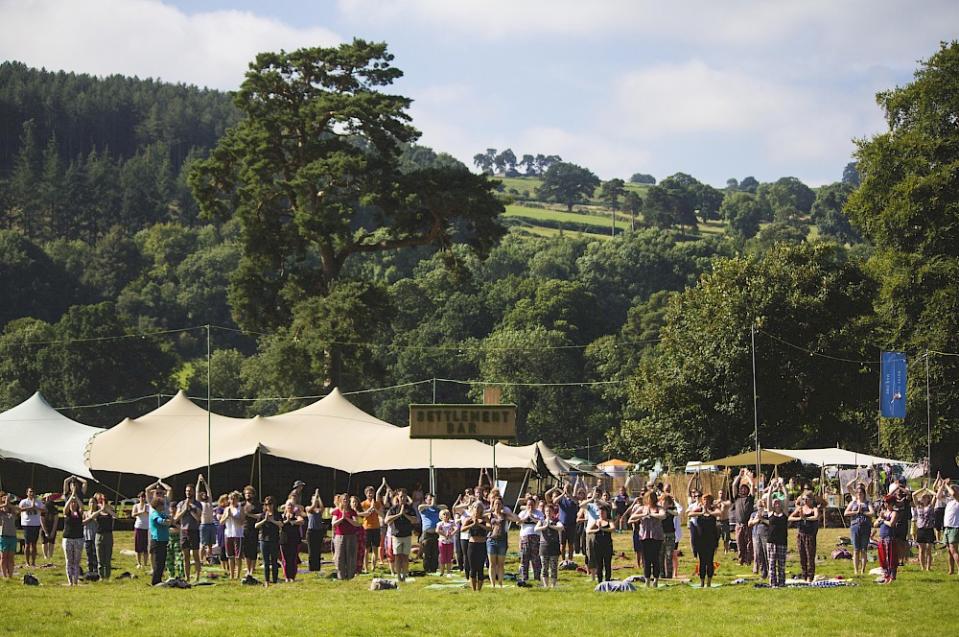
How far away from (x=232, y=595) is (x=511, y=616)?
4966 mm

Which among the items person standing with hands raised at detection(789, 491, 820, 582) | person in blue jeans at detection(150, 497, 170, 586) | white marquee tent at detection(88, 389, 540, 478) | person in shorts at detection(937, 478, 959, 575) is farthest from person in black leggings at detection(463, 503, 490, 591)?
white marquee tent at detection(88, 389, 540, 478)

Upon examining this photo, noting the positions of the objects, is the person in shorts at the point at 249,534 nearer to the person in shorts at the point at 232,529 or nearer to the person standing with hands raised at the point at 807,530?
the person in shorts at the point at 232,529

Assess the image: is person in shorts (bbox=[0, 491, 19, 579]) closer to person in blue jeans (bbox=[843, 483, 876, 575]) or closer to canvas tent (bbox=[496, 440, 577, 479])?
person in blue jeans (bbox=[843, 483, 876, 575])

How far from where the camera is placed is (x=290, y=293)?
154ft

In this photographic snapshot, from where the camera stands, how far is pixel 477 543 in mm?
19719

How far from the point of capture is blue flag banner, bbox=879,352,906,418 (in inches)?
1406

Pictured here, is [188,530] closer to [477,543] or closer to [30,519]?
[30,519]

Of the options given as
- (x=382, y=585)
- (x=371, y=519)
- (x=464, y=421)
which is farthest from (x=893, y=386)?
(x=382, y=585)

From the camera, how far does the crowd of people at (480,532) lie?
65.6 feet

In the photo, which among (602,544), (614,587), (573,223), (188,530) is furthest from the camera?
(573,223)

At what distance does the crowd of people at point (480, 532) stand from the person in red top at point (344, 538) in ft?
0.07

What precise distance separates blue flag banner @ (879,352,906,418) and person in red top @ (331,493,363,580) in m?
18.5

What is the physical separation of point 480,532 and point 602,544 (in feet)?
6.22

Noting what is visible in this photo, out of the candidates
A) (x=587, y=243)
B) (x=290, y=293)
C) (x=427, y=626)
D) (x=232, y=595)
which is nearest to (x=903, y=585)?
(x=427, y=626)
